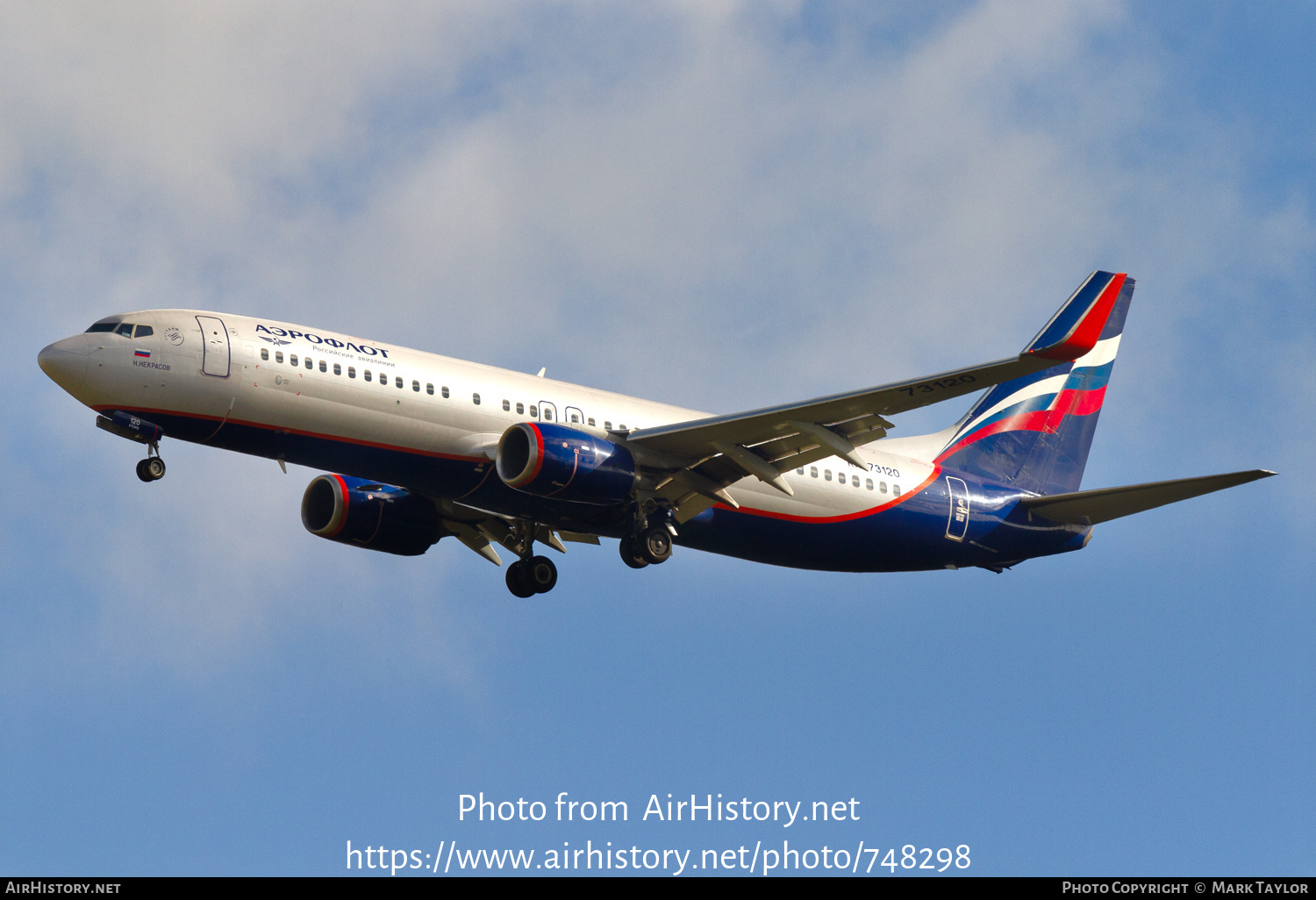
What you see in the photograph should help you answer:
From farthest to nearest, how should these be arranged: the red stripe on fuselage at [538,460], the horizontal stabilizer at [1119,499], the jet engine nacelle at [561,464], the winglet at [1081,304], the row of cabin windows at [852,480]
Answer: the winglet at [1081,304] → the row of cabin windows at [852,480] → the horizontal stabilizer at [1119,499] → the jet engine nacelle at [561,464] → the red stripe on fuselage at [538,460]

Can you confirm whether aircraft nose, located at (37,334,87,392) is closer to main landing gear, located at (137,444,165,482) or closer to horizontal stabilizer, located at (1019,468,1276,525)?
main landing gear, located at (137,444,165,482)

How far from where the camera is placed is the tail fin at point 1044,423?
4100 cm

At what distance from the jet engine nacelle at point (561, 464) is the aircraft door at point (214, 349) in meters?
6.20

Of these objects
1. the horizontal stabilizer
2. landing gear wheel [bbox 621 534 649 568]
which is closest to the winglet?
the horizontal stabilizer

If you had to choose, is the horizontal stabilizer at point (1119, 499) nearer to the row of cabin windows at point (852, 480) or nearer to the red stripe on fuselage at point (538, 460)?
the row of cabin windows at point (852, 480)

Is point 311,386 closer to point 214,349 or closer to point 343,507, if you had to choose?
point 214,349

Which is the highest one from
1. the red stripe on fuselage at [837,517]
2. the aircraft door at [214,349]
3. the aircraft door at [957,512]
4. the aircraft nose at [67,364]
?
the aircraft door at [957,512]

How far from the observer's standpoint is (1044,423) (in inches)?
1687

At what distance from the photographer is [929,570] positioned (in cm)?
3900

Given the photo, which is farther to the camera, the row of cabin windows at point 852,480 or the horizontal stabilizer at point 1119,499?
the row of cabin windows at point 852,480

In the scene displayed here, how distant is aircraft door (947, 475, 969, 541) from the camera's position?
3797 cm

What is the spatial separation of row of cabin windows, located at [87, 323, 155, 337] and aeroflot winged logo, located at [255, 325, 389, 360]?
2.29 m

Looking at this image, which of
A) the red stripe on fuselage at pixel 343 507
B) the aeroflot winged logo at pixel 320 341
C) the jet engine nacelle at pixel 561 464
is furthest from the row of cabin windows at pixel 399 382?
the red stripe on fuselage at pixel 343 507

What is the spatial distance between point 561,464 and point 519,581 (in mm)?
7640
